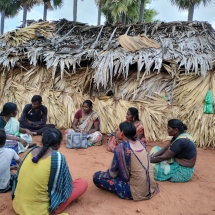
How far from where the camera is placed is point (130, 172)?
285cm

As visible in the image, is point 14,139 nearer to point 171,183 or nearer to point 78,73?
point 171,183

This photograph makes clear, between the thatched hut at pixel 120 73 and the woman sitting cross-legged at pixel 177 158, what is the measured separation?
245cm

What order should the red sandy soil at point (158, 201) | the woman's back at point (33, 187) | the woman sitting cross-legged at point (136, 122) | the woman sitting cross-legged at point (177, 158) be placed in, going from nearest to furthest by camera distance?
the woman's back at point (33, 187)
the red sandy soil at point (158, 201)
the woman sitting cross-legged at point (177, 158)
the woman sitting cross-legged at point (136, 122)

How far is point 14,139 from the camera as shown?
4.19 metres

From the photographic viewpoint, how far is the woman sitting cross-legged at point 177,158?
328 centimetres

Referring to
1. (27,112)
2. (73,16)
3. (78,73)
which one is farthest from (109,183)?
(73,16)

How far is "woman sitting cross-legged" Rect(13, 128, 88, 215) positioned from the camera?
7.56 feet

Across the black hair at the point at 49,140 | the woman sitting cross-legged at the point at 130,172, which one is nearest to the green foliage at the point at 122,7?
the woman sitting cross-legged at the point at 130,172

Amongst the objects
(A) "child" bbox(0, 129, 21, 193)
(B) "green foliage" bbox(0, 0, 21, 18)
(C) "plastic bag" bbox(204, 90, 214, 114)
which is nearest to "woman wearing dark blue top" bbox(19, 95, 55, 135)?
(A) "child" bbox(0, 129, 21, 193)

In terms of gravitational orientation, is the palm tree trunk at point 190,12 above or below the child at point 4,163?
above

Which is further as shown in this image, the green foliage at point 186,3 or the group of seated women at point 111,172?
the green foliage at point 186,3

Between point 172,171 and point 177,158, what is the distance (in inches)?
8.4

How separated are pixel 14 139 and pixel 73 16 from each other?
12.7 m

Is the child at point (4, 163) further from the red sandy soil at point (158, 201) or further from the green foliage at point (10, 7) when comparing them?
the green foliage at point (10, 7)
